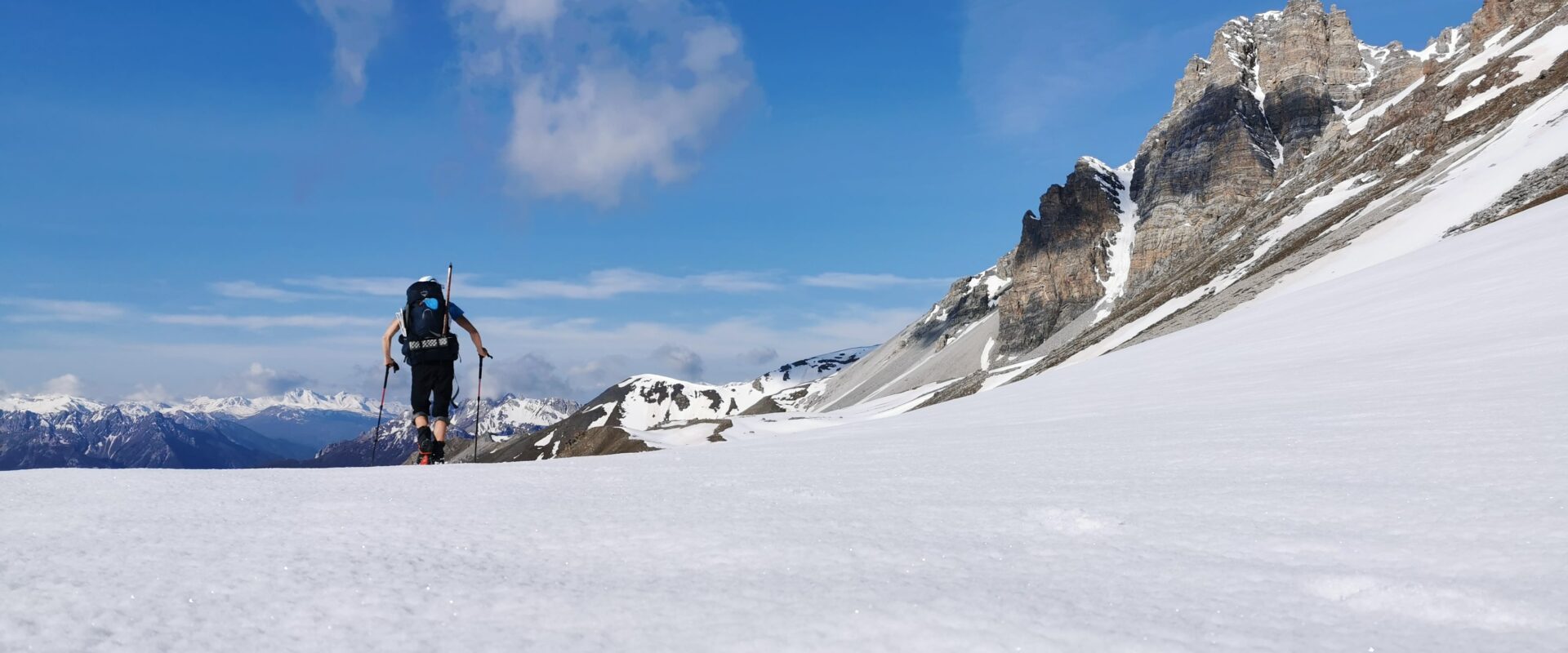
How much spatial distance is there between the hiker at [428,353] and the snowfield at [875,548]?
5888 mm

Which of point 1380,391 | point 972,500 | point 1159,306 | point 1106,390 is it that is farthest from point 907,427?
point 1159,306

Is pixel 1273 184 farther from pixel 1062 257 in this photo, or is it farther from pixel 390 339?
pixel 390 339

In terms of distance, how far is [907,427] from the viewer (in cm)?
1258

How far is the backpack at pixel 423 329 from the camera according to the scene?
1266cm

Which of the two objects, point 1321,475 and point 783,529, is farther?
point 1321,475

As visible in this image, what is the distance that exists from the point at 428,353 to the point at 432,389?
1.93 ft

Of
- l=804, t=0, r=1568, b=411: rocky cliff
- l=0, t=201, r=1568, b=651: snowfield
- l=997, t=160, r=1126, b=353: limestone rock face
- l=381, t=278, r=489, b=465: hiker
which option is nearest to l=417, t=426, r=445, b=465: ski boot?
l=381, t=278, r=489, b=465: hiker

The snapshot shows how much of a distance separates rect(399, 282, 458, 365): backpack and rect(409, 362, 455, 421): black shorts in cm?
14

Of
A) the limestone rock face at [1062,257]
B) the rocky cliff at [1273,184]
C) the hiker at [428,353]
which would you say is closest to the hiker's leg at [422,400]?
the hiker at [428,353]

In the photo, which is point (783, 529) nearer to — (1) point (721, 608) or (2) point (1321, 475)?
(1) point (721, 608)

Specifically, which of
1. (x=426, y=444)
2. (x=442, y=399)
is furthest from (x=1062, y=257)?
(x=426, y=444)

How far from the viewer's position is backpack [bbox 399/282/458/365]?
12.7 m

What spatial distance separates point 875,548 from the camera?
3.87 meters

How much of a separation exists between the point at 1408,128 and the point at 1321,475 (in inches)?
3153
